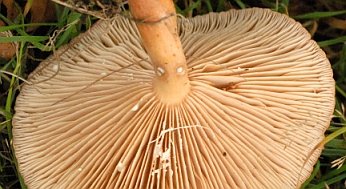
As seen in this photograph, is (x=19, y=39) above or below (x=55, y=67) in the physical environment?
above

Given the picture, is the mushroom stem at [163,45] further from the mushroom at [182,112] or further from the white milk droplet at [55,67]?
the white milk droplet at [55,67]

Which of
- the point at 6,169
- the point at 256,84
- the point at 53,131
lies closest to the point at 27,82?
the point at 53,131

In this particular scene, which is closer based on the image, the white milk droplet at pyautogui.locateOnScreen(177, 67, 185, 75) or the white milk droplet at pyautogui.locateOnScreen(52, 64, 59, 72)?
the white milk droplet at pyautogui.locateOnScreen(177, 67, 185, 75)

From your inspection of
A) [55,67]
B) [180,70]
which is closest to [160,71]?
[180,70]

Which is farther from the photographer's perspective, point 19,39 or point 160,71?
point 19,39

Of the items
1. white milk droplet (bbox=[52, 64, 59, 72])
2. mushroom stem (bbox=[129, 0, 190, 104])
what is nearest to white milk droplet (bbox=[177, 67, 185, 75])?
mushroom stem (bbox=[129, 0, 190, 104])

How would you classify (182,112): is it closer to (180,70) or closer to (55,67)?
(180,70)

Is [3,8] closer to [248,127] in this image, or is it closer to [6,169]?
[6,169]

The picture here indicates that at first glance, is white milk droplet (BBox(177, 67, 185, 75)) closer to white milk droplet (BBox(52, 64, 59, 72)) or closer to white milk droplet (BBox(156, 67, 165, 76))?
white milk droplet (BBox(156, 67, 165, 76))
